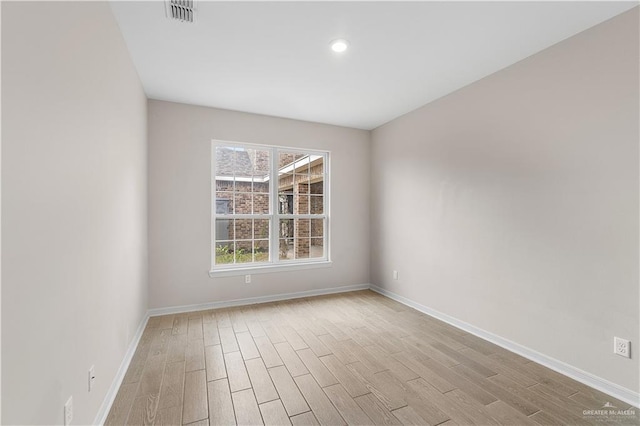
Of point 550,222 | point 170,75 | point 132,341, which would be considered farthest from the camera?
point 170,75

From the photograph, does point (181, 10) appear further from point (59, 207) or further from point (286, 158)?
point (286, 158)

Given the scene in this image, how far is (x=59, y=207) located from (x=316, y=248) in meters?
3.59

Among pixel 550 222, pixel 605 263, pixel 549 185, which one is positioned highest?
pixel 549 185

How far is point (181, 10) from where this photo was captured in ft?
6.59

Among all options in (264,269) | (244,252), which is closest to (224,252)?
(244,252)

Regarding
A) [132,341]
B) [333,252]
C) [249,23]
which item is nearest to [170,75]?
[249,23]

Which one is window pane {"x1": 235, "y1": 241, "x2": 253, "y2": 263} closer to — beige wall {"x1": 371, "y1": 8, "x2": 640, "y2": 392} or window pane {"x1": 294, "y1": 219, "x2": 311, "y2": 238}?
Result: window pane {"x1": 294, "y1": 219, "x2": 311, "y2": 238}

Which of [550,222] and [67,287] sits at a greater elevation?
[550,222]

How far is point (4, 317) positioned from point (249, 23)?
7.08 ft

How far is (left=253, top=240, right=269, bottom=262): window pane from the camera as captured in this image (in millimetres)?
4184

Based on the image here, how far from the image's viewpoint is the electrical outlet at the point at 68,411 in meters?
1.33

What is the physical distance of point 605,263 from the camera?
2.12m

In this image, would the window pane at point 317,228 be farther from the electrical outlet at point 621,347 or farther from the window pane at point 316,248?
the electrical outlet at point 621,347

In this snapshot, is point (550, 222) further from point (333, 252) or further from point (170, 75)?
point (170, 75)
